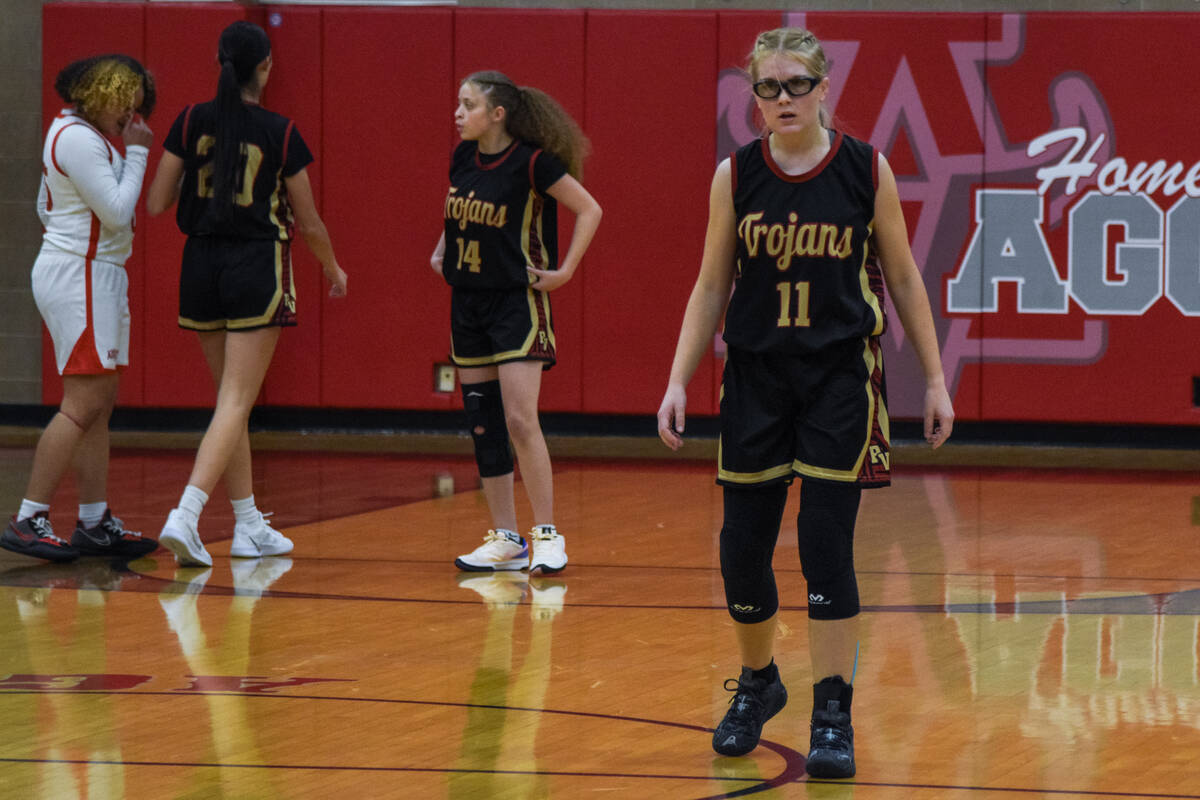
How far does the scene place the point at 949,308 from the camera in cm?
992

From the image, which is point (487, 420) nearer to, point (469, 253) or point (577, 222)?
point (469, 253)

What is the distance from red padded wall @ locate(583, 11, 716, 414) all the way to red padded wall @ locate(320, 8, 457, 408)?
2.92 feet

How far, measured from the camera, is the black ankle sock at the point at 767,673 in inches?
145

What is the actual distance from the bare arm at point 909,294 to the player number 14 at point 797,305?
19 cm

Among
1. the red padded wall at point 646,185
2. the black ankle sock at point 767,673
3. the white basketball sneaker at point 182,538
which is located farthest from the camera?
the red padded wall at point 646,185

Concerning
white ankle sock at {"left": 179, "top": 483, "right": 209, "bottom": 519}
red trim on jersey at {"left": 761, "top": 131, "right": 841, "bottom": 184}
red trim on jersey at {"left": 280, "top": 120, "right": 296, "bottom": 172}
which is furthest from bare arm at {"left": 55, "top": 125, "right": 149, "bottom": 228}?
red trim on jersey at {"left": 761, "top": 131, "right": 841, "bottom": 184}

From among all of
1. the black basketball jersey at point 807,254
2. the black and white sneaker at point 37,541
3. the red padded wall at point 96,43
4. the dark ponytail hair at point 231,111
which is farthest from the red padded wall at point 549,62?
the black basketball jersey at point 807,254

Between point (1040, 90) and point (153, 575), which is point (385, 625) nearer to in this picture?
point (153, 575)

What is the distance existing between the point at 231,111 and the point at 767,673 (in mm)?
2988

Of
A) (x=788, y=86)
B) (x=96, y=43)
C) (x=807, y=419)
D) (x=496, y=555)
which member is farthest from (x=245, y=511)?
(x=96, y=43)

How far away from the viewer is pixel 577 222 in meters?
5.71

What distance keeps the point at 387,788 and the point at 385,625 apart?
1654mm

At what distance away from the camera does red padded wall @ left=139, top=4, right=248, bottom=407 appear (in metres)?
10.1

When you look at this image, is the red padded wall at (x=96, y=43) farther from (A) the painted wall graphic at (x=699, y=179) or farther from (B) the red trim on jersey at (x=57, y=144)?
(B) the red trim on jersey at (x=57, y=144)
